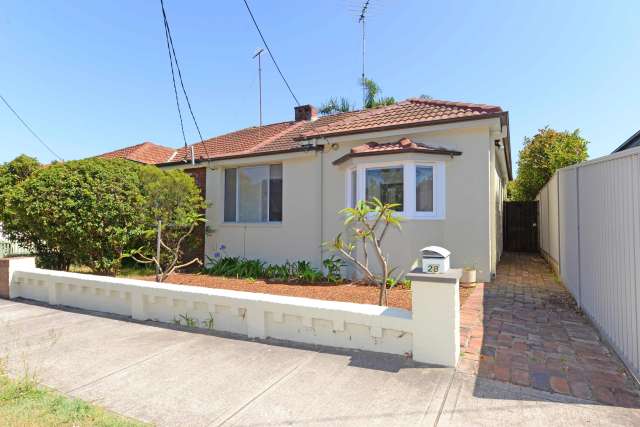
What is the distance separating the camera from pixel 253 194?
1148cm

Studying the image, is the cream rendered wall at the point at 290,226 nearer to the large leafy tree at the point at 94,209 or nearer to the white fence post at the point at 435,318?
the large leafy tree at the point at 94,209

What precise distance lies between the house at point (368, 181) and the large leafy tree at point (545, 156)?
8.78 meters

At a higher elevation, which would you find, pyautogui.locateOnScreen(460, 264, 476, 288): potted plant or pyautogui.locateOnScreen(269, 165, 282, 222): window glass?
pyautogui.locateOnScreen(269, 165, 282, 222): window glass

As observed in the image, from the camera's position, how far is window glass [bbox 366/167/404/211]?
8.57m

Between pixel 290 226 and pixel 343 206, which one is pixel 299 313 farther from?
pixel 290 226

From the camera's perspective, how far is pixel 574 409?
284 centimetres

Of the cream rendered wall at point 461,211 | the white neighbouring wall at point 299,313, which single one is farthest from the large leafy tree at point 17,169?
the cream rendered wall at point 461,211

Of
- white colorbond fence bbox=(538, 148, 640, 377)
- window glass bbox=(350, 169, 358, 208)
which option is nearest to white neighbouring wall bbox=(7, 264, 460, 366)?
white colorbond fence bbox=(538, 148, 640, 377)

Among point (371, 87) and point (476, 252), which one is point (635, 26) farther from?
point (371, 87)

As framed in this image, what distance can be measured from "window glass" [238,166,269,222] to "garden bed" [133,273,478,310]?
2506mm

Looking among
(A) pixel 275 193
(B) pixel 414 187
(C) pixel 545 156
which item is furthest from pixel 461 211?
(C) pixel 545 156

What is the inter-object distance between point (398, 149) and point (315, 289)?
3.79m

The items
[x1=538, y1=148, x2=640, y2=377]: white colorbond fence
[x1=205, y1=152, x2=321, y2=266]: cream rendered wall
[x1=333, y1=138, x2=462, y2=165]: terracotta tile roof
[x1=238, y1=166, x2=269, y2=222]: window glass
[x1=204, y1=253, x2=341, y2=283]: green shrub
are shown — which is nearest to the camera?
[x1=538, y1=148, x2=640, y2=377]: white colorbond fence

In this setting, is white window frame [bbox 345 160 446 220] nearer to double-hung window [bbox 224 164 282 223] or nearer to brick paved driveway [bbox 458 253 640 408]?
brick paved driveway [bbox 458 253 640 408]
